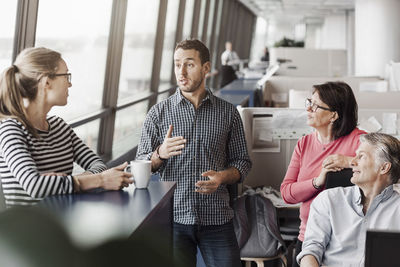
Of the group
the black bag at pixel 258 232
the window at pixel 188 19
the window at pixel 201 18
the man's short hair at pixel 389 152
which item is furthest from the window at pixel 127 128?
the window at pixel 201 18

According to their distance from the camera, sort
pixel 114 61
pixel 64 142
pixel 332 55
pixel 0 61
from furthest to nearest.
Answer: pixel 332 55
pixel 114 61
pixel 0 61
pixel 64 142

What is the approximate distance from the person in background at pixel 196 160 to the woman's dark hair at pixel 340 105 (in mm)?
566

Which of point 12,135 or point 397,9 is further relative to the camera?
point 397,9

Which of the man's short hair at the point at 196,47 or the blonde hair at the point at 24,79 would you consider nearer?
the blonde hair at the point at 24,79

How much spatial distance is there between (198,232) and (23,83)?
960 millimetres

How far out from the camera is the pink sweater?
240 centimetres

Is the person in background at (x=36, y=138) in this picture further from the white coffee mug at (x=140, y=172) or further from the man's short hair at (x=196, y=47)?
the man's short hair at (x=196, y=47)

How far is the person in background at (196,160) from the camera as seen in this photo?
216 centimetres

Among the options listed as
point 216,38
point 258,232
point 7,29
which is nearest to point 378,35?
point 216,38

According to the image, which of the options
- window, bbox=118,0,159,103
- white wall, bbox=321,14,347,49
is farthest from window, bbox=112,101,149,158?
white wall, bbox=321,14,347,49

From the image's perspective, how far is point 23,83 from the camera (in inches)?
65.9

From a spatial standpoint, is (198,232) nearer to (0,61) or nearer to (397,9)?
(0,61)

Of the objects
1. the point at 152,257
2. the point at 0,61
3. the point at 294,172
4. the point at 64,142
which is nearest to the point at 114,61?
the point at 0,61

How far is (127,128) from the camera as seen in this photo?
6.77 metres
